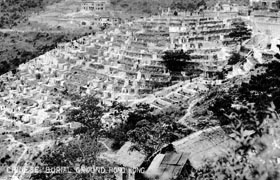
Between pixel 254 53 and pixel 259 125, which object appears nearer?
pixel 259 125

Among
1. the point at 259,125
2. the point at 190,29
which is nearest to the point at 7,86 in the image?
the point at 190,29

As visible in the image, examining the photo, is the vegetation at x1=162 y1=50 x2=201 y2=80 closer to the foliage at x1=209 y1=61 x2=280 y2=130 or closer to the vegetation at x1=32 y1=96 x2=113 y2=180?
the vegetation at x1=32 y1=96 x2=113 y2=180

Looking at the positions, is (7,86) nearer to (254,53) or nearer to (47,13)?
(254,53)

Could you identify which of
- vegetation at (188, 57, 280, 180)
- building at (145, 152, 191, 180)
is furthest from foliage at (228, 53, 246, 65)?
building at (145, 152, 191, 180)

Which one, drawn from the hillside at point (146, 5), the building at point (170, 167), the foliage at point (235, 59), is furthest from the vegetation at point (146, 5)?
the building at point (170, 167)

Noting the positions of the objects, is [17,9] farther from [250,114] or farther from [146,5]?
[250,114]

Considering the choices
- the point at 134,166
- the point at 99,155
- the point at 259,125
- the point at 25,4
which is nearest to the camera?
the point at 259,125

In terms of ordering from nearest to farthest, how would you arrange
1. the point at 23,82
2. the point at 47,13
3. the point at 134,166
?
the point at 134,166, the point at 23,82, the point at 47,13

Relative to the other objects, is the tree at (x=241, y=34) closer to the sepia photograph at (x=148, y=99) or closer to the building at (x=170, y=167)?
the sepia photograph at (x=148, y=99)
